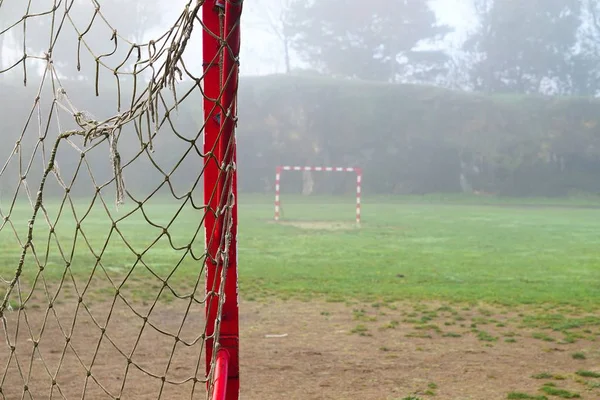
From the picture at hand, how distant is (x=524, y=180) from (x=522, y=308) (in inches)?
1126

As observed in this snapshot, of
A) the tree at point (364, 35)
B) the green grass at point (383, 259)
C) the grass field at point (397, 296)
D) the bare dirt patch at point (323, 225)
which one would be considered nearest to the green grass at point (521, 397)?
the grass field at point (397, 296)

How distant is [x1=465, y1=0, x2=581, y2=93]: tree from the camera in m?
43.2

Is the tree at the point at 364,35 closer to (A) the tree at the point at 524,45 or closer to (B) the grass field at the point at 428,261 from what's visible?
(A) the tree at the point at 524,45

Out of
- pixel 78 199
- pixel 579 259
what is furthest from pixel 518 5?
pixel 579 259

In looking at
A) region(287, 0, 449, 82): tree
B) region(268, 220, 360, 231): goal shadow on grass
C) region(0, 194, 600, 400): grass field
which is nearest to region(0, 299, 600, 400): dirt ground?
region(0, 194, 600, 400): grass field

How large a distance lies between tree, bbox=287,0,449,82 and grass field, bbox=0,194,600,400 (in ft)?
97.0

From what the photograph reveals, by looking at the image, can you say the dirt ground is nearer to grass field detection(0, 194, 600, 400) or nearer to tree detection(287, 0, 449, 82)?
grass field detection(0, 194, 600, 400)

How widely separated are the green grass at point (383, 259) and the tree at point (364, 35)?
26826mm

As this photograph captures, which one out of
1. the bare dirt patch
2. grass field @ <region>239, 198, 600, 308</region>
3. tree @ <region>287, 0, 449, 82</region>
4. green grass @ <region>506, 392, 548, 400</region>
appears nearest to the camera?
green grass @ <region>506, 392, 548, 400</region>

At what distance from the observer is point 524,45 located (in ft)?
143

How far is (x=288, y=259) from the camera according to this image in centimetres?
1045

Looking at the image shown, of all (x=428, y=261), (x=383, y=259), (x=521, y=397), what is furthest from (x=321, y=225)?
(x=521, y=397)

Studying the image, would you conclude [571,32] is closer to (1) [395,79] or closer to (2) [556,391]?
(1) [395,79]

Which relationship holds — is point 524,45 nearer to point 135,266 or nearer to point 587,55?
point 587,55
